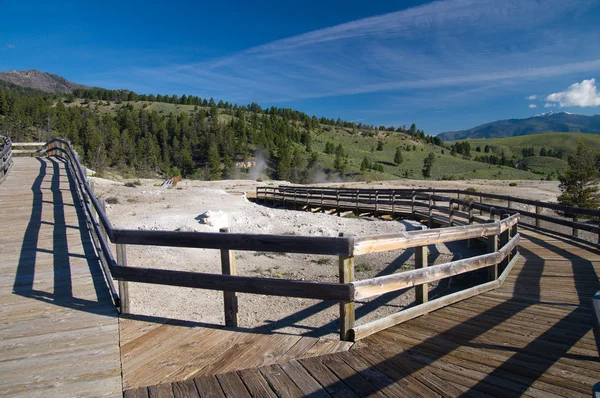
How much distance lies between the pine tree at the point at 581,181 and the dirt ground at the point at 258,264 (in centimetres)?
2008

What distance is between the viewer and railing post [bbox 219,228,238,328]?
12.9ft

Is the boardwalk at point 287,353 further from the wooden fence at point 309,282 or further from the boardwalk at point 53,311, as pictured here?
the wooden fence at point 309,282

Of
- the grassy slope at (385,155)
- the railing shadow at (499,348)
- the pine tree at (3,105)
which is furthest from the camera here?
the grassy slope at (385,155)

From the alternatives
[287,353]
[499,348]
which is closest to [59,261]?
[287,353]

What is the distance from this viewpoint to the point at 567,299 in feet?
16.6

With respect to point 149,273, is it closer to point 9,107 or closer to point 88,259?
point 88,259

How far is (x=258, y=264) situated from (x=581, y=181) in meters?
30.5

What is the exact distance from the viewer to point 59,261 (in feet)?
20.7

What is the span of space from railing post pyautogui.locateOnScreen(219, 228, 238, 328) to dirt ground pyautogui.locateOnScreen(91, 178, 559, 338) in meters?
3.26

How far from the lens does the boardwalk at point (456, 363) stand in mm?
2701

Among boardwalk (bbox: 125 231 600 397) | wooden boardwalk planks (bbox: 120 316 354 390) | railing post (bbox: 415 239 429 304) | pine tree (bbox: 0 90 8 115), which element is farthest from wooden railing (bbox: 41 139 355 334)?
pine tree (bbox: 0 90 8 115)

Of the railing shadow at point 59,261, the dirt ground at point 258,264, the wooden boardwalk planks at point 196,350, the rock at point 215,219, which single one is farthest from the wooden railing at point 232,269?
the rock at point 215,219

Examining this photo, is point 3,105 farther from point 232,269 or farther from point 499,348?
point 499,348

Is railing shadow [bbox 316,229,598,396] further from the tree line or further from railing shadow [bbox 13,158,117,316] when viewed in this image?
the tree line
